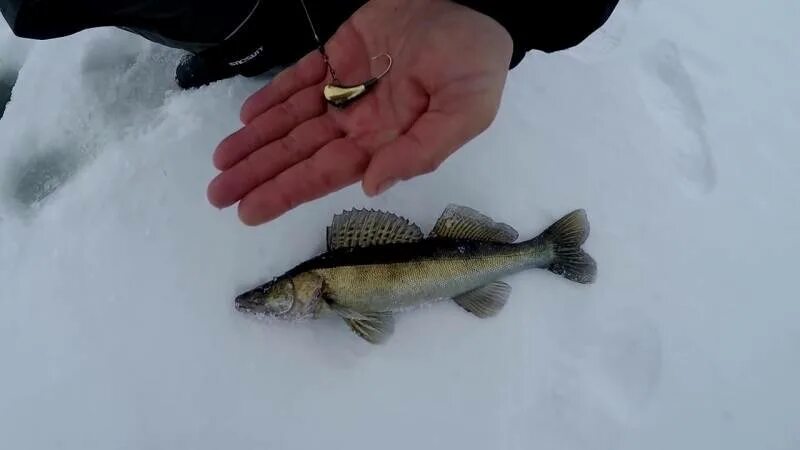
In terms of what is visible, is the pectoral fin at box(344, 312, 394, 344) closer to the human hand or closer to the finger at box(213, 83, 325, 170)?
the human hand

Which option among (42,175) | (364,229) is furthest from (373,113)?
(42,175)

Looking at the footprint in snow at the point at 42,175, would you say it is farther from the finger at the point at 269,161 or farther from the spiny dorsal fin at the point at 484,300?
the spiny dorsal fin at the point at 484,300

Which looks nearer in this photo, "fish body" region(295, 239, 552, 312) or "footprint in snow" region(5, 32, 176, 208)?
"fish body" region(295, 239, 552, 312)

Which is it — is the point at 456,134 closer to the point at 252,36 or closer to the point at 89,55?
the point at 252,36

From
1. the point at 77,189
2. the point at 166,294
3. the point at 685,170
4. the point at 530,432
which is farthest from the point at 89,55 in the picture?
the point at 685,170

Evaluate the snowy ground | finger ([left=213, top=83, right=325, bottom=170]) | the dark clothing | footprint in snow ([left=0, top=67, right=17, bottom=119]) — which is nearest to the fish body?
the snowy ground

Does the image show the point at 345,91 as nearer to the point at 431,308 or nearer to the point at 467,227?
the point at 467,227
